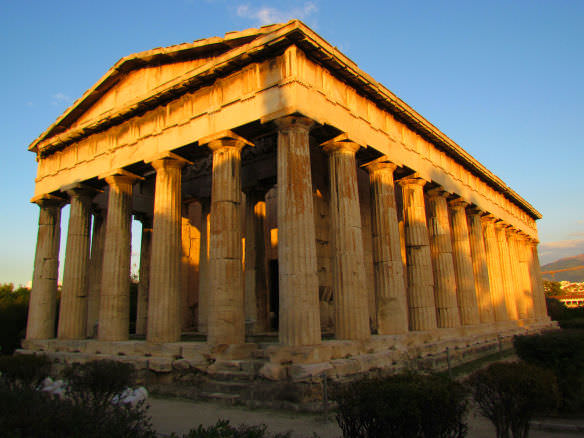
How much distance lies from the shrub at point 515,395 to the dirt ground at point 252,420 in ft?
2.40

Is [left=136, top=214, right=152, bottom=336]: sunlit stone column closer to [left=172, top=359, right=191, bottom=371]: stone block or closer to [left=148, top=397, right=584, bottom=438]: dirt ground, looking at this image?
[left=172, top=359, right=191, bottom=371]: stone block

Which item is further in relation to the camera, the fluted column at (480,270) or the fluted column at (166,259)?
the fluted column at (480,270)

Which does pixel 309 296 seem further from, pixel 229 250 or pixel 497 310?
pixel 497 310

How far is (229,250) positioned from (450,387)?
316 inches

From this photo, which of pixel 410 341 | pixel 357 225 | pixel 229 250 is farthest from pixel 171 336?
pixel 410 341

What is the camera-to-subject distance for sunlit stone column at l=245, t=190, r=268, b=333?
18000 millimetres

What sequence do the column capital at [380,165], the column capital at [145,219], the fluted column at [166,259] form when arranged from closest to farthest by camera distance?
the fluted column at [166,259] < the column capital at [380,165] < the column capital at [145,219]

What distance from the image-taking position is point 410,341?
14289mm

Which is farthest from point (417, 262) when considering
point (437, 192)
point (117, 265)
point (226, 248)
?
point (117, 265)

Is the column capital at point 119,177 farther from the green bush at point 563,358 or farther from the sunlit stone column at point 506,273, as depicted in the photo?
the sunlit stone column at point 506,273

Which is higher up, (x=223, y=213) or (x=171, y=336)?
(x=223, y=213)

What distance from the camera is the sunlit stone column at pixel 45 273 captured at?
→ 59.9 feet

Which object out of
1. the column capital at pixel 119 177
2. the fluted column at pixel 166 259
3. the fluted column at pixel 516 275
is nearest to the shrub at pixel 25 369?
the fluted column at pixel 166 259

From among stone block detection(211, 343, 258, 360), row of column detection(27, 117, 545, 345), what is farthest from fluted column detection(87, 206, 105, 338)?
stone block detection(211, 343, 258, 360)
